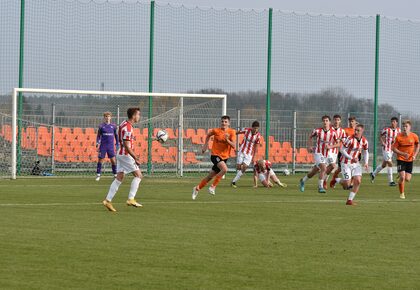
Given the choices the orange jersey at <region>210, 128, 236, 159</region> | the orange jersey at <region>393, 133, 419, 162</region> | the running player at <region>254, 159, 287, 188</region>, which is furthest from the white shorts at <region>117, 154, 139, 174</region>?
the running player at <region>254, 159, 287, 188</region>

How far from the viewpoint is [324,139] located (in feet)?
92.4

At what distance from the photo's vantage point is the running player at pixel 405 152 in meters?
25.0

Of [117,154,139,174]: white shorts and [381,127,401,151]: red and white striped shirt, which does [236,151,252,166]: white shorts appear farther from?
[117,154,139,174]: white shorts

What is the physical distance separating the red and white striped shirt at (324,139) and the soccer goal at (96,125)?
8.04 m

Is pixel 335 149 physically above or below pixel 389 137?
below

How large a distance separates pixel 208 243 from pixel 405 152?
13131mm

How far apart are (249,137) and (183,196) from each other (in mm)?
7516

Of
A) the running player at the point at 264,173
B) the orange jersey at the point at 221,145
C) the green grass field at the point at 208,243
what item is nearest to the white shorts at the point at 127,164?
the green grass field at the point at 208,243

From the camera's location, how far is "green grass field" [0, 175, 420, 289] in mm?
10078

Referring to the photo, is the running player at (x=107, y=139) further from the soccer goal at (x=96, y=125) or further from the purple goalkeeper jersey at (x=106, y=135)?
the soccer goal at (x=96, y=125)

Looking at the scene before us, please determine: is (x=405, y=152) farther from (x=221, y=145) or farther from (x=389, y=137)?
(x=389, y=137)

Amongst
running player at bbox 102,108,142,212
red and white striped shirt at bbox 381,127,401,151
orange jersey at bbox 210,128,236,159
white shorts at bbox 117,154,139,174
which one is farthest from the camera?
red and white striped shirt at bbox 381,127,401,151

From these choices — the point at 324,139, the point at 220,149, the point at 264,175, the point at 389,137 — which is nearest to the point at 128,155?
the point at 220,149

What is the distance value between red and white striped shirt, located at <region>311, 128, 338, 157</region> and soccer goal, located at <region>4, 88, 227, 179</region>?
804 cm
